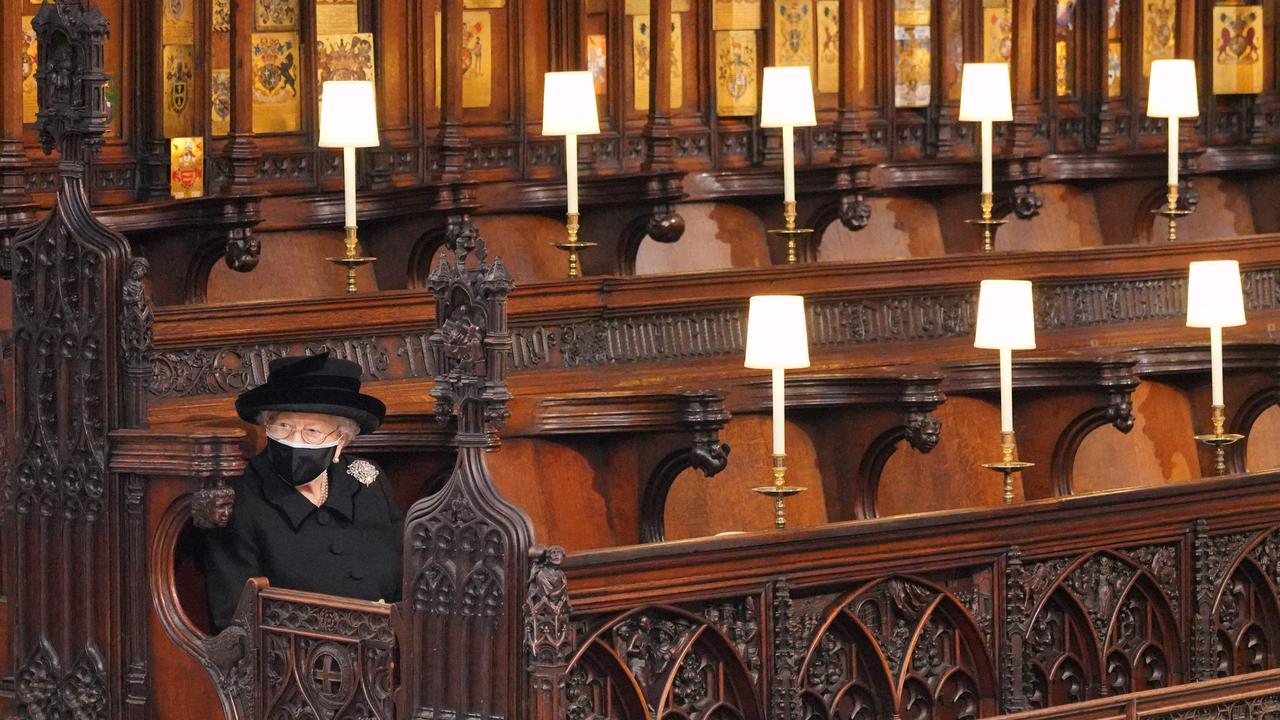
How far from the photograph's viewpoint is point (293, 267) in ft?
32.7

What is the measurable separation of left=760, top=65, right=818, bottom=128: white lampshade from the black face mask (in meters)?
3.93

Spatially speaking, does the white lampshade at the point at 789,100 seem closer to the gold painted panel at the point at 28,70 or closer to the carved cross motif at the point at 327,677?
the gold painted panel at the point at 28,70

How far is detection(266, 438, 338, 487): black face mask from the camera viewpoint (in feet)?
A: 22.7

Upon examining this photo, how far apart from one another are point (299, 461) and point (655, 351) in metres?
2.99

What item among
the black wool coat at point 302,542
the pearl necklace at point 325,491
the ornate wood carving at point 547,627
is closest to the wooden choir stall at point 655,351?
the ornate wood carving at point 547,627

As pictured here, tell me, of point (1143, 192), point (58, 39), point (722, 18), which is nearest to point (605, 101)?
point (722, 18)

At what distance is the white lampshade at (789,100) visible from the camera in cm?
1048

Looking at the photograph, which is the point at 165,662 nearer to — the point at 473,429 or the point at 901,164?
the point at 473,429

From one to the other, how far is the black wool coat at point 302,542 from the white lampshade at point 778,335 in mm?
1522

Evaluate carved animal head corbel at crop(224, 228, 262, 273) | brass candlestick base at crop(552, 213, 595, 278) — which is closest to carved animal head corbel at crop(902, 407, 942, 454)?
brass candlestick base at crop(552, 213, 595, 278)

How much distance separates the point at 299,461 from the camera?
6.93 metres

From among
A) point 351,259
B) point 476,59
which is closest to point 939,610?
point 351,259

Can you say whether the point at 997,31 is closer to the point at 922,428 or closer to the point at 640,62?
the point at 640,62

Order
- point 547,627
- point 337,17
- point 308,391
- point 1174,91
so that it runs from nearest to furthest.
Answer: point 547,627 < point 308,391 < point 337,17 < point 1174,91
